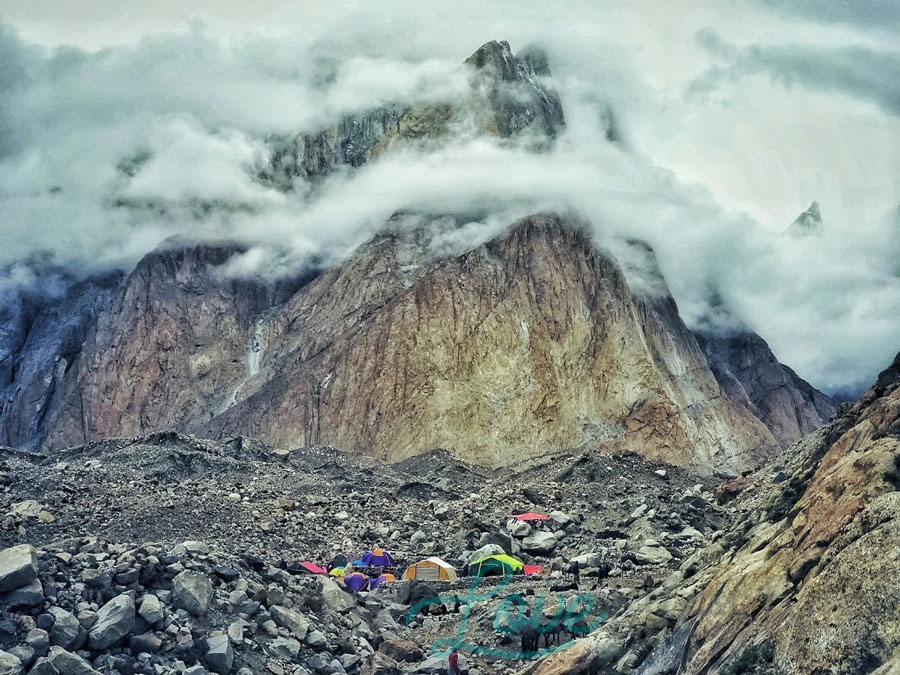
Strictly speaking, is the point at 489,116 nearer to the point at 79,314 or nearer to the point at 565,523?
the point at 79,314

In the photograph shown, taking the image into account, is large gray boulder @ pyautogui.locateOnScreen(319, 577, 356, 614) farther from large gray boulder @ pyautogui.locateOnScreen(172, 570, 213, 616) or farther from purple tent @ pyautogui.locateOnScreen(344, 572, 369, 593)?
purple tent @ pyautogui.locateOnScreen(344, 572, 369, 593)

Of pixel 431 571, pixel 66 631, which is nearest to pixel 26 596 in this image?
pixel 66 631

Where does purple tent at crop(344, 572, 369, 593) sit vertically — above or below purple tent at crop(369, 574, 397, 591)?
above

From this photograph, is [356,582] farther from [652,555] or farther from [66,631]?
[66,631]

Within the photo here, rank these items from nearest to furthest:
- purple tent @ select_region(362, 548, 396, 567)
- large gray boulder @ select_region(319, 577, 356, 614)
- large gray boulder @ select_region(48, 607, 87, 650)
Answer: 1. large gray boulder @ select_region(48, 607, 87, 650)
2. large gray boulder @ select_region(319, 577, 356, 614)
3. purple tent @ select_region(362, 548, 396, 567)

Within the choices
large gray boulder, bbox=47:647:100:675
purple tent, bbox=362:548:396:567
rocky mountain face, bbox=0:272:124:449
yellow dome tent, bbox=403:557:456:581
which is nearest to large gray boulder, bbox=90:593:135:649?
large gray boulder, bbox=47:647:100:675

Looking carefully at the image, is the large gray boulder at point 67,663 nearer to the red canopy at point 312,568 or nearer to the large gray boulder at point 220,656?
the large gray boulder at point 220,656

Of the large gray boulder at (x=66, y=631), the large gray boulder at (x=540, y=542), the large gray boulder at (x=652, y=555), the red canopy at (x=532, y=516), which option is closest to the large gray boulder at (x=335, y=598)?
the large gray boulder at (x=66, y=631)
